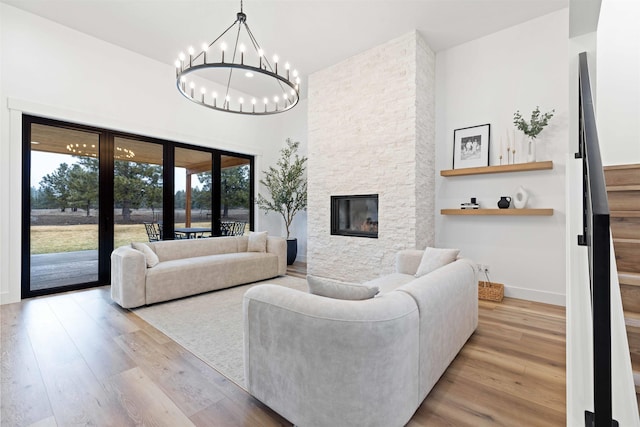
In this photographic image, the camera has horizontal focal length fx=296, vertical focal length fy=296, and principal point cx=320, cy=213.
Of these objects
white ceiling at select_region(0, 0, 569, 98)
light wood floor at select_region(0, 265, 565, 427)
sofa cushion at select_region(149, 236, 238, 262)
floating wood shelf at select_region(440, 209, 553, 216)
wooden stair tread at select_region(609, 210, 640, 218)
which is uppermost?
white ceiling at select_region(0, 0, 569, 98)

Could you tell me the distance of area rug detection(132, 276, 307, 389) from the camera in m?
2.27

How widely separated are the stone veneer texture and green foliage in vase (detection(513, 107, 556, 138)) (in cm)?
119

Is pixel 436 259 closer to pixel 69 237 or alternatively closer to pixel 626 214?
pixel 626 214

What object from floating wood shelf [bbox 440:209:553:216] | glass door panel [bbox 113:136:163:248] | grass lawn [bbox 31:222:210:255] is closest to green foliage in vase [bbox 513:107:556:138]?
floating wood shelf [bbox 440:209:553:216]

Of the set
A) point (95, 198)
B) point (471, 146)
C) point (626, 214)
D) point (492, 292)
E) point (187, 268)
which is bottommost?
point (492, 292)

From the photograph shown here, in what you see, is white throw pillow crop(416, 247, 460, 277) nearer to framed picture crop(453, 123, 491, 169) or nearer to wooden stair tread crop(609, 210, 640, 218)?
wooden stair tread crop(609, 210, 640, 218)

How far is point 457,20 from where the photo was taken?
388 centimetres

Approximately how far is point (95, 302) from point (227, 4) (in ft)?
13.1

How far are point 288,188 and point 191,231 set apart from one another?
2.04 m

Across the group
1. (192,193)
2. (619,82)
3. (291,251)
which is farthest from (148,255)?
(619,82)

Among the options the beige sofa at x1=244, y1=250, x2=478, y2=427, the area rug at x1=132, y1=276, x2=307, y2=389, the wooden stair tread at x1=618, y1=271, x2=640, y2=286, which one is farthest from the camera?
the area rug at x1=132, y1=276, x2=307, y2=389

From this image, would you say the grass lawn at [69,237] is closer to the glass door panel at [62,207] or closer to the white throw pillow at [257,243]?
the glass door panel at [62,207]

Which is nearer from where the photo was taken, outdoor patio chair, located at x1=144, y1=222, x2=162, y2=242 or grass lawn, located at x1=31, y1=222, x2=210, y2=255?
grass lawn, located at x1=31, y1=222, x2=210, y2=255

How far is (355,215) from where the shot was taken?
5012mm
